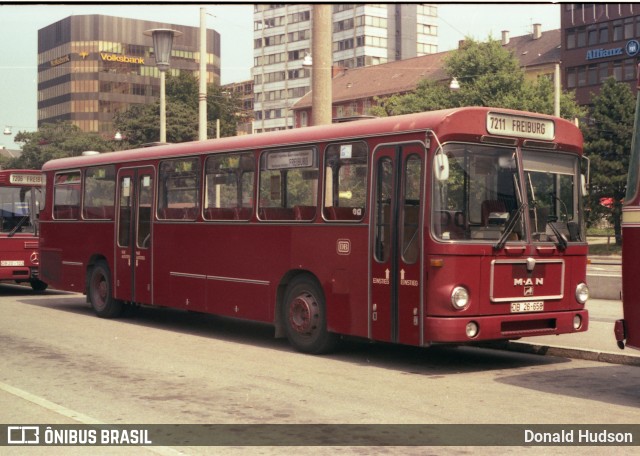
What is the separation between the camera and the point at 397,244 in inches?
458

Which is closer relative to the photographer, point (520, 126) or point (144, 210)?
point (520, 126)

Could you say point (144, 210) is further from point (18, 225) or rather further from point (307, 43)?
point (307, 43)

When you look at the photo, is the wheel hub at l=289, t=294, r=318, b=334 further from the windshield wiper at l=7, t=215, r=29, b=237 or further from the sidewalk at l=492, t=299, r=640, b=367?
the windshield wiper at l=7, t=215, r=29, b=237

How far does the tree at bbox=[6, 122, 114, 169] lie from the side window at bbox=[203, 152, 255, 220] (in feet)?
260

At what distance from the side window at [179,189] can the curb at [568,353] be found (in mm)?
4924

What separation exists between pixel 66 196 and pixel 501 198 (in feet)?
34.2

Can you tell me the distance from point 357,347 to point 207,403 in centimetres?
490

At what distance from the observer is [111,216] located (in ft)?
58.0

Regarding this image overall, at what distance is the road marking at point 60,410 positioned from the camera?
283 inches

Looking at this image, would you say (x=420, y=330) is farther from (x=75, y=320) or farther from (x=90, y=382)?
(x=75, y=320)

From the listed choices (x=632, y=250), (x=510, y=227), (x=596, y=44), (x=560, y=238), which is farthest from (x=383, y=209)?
(x=596, y=44)

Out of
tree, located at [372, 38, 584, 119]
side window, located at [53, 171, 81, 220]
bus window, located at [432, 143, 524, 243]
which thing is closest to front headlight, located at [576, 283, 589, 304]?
bus window, located at [432, 143, 524, 243]

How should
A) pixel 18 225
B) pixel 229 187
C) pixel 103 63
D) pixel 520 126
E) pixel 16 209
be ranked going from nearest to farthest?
pixel 520 126 < pixel 229 187 < pixel 18 225 < pixel 16 209 < pixel 103 63

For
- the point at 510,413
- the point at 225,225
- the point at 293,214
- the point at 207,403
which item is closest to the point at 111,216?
the point at 225,225
